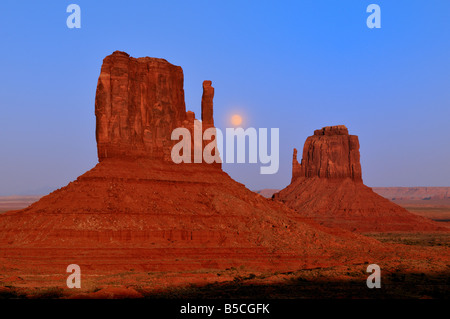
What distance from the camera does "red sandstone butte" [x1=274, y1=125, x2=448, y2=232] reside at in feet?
410

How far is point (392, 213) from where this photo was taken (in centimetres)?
12962

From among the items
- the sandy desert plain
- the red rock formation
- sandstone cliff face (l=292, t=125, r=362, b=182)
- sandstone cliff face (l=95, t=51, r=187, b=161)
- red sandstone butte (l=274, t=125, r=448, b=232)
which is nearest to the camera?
the sandy desert plain

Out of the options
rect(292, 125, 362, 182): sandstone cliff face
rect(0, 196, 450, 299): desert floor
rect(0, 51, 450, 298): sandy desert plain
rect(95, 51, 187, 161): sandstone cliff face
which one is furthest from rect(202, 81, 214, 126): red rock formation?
rect(292, 125, 362, 182): sandstone cliff face

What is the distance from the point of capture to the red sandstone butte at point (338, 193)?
125062 millimetres

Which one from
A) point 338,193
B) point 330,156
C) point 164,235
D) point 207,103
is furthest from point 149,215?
point 330,156

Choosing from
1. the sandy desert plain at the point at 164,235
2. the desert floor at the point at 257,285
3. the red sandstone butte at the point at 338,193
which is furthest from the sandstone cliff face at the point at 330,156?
the desert floor at the point at 257,285

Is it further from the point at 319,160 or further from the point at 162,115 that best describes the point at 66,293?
the point at 319,160

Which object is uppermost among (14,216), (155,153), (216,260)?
(155,153)

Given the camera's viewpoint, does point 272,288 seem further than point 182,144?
No

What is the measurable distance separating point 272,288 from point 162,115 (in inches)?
1571

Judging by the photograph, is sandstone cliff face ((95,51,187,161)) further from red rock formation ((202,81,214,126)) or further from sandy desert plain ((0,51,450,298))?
red rock formation ((202,81,214,126))
